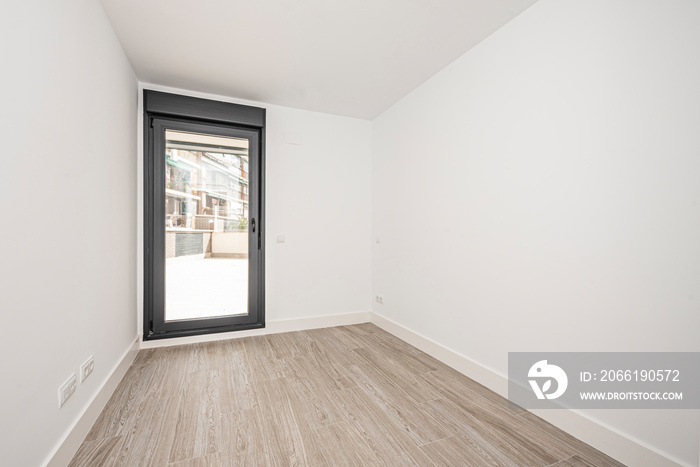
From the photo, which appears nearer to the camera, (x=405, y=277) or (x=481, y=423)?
(x=481, y=423)

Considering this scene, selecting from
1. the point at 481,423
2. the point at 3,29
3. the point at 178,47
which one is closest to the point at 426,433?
the point at 481,423

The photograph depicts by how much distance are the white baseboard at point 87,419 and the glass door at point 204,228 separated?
76cm

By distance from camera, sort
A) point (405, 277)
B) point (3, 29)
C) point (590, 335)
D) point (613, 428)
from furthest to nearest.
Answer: point (405, 277) → point (590, 335) → point (613, 428) → point (3, 29)

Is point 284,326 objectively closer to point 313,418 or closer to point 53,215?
point 313,418

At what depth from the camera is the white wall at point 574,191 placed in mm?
1435

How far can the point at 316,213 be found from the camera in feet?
12.9

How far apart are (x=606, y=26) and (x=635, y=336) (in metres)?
1.72

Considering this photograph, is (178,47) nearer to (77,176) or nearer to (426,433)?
(77,176)

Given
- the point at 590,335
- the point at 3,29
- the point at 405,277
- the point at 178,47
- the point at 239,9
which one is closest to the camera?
the point at 3,29

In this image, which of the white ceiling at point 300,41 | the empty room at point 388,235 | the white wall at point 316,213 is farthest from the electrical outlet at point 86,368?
the white ceiling at point 300,41

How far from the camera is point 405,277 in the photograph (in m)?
3.48

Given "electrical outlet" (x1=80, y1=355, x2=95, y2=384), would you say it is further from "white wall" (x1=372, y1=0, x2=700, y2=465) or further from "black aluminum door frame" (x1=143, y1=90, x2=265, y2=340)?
"white wall" (x1=372, y1=0, x2=700, y2=465)

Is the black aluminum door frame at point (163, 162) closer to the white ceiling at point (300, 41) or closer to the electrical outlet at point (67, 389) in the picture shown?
the white ceiling at point (300, 41)

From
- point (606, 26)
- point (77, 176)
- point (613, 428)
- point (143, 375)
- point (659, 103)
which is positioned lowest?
point (143, 375)
